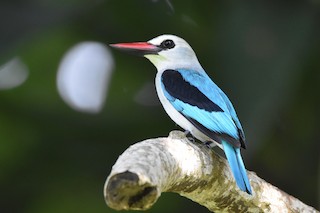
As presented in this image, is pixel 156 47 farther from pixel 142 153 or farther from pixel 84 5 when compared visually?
pixel 142 153

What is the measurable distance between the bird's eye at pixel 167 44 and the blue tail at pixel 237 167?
847 millimetres

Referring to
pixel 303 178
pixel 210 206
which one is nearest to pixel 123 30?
pixel 303 178

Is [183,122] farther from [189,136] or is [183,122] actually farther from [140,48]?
[140,48]

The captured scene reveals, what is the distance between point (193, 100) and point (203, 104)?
0.05 m

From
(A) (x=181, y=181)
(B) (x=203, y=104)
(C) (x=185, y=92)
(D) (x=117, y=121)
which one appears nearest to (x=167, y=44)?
(C) (x=185, y=92)

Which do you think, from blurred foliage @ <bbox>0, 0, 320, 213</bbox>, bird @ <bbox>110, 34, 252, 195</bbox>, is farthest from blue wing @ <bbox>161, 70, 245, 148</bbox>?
blurred foliage @ <bbox>0, 0, 320, 213</bbox>

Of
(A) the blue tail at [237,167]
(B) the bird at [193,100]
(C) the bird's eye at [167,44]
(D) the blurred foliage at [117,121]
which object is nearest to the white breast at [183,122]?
(B) the bird at [193,100]

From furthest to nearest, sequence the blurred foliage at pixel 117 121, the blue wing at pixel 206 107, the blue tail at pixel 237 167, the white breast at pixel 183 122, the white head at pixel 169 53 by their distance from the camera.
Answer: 1. the blurred foliage at pixel 117 121
2. the white head at pixel 169 53
3. the white breast at pixel 183 122
4. the blue wing at pixel 206 107
5. the blue tail at pixel 237 167

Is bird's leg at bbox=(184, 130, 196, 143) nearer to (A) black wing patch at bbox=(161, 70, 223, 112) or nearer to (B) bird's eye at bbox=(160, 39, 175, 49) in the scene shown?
(A) black wing patch at bbox=(161, 70, 223, 112)

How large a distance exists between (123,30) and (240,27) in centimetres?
91

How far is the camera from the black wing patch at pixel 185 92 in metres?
3.54

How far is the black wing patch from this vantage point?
11.6 ft

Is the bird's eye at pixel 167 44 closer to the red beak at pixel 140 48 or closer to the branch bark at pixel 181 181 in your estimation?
the red beak at pixel 140 48

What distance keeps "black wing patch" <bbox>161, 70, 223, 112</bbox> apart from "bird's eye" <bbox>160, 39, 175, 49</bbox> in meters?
0.26
